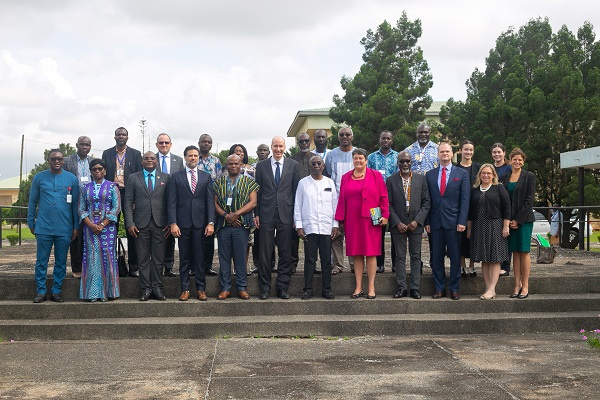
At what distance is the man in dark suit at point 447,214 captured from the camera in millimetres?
8750

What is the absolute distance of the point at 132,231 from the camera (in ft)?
28.4

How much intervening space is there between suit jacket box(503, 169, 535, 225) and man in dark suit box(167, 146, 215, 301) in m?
3.71

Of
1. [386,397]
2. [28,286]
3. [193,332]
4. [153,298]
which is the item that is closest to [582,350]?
[386,397]

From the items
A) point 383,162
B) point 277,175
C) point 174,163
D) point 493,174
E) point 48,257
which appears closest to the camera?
point 48,257

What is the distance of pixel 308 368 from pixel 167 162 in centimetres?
377

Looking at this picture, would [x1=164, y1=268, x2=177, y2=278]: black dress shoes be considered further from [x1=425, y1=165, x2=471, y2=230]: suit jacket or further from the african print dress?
[x1=425, y1=165, x2=471, y2=230]: suit jacket

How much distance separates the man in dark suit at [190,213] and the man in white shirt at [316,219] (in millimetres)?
1104

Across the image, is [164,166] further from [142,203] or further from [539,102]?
[539,102]

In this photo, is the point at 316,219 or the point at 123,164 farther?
the point at 123,164

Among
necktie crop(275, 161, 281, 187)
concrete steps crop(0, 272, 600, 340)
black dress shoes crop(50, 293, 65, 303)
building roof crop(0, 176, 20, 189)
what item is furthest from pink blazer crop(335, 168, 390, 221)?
building roof crop(0, 176, 20, 189)

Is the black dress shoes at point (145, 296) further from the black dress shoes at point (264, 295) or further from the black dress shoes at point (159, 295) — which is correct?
the black dress shoes at point (264, 295)

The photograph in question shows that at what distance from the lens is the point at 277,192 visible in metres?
8.86

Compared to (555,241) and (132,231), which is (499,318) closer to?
(132,231)

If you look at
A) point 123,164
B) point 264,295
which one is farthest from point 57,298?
point 264,295
